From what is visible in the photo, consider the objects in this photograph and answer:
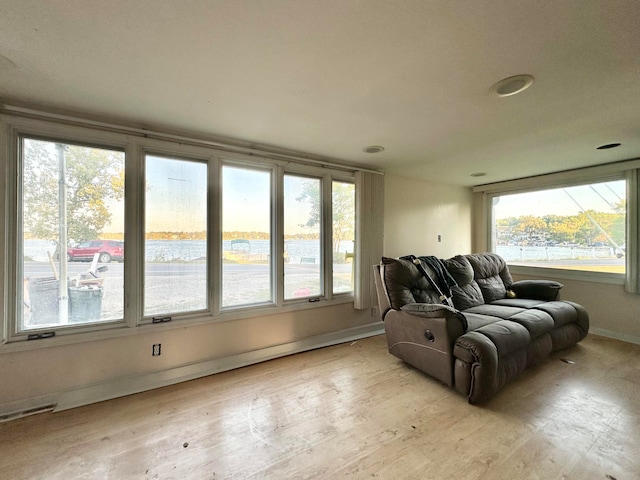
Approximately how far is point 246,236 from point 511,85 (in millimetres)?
2532

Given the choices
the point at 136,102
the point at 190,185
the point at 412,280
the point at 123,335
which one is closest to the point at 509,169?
the point at 412,280

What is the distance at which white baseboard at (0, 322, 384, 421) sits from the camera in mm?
1952

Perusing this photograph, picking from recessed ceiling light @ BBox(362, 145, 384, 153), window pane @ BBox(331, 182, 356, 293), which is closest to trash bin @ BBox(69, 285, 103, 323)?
window pane @ BBox(331, 182, 356, 293)

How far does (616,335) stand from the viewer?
341 centimetres

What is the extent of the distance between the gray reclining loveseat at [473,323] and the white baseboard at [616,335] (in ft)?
2.55

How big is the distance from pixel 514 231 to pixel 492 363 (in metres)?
3.43

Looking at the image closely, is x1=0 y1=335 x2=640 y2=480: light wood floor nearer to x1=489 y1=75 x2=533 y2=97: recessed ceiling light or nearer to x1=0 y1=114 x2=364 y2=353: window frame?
x1=0 y1=114 x2=364 y2=353: window frame

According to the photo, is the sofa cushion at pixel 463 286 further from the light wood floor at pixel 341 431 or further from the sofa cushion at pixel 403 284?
the light wood floor at pixel 341 431

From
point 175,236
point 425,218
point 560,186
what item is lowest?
point 175,236

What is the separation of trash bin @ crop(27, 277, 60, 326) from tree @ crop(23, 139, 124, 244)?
0.34m

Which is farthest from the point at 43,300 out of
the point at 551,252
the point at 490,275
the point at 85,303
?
the point at 551,252

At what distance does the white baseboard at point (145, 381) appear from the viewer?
1.95m

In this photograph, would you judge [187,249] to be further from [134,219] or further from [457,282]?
[457,282]

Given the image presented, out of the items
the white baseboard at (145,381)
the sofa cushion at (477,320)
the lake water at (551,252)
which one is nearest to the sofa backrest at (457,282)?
the sofa cushion at (477,320)
